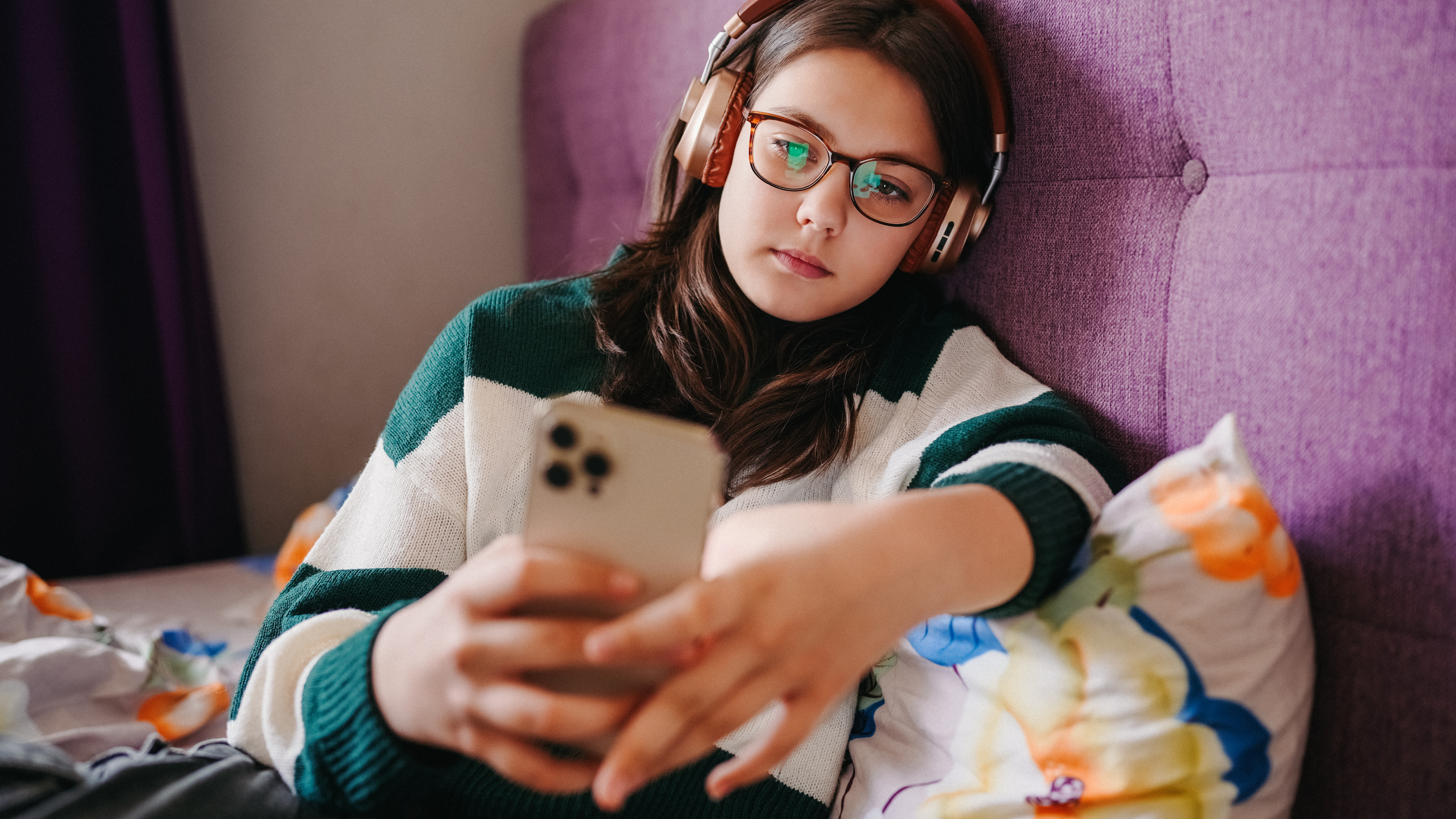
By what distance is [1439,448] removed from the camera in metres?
0.51

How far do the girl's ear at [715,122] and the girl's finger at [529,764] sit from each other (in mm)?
582

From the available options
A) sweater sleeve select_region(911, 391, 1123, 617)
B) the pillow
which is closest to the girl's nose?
sweater sleeve select_region(911, 391, 1123, 617)

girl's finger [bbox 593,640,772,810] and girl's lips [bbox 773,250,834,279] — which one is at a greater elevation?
girl's lips [bbox 773,250,834,279]

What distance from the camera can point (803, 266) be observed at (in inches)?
31.2

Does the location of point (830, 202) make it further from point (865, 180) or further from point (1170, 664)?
point (1170, 664)

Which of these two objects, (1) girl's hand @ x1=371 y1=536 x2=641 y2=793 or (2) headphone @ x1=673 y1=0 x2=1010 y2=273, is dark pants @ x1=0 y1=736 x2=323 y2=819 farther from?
(2) headphone @ x1=673 y1=0 x2=1010 y2=273

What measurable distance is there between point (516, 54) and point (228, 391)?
890 mm

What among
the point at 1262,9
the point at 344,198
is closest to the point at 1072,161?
the point at 1262,9

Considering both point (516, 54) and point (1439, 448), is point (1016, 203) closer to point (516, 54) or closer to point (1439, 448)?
point (1439, 448)

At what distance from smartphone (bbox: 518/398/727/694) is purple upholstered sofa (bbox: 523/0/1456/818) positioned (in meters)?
0.42

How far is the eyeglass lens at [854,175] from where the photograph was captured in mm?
763

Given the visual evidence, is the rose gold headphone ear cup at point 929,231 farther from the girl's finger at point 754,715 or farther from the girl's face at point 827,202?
the girl's finger at point 754,715

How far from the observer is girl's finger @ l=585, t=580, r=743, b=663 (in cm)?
38

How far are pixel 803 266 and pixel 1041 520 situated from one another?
337 mm
